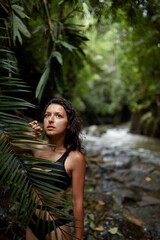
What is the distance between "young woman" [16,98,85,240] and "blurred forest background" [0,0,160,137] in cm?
30

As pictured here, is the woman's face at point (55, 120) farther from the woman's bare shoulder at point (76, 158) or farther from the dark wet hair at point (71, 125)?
the woman's bare shoulder at point (76, 158)

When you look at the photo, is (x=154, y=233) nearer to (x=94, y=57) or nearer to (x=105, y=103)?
(x=94, y=57)

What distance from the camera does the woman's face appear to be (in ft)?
3.74

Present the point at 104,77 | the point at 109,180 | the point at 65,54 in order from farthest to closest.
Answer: the point at 104,77 → the point at 109,180 → the point at 65,54

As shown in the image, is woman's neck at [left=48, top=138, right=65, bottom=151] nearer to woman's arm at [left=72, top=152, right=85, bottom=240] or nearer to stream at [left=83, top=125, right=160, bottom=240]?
woman's arm at [left=72, top=152, right=85, bottom=240]

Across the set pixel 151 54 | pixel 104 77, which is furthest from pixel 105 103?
pixel 151 54

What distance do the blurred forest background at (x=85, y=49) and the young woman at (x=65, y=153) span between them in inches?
11.7

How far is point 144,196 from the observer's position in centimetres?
286

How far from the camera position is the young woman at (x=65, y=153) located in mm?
1108

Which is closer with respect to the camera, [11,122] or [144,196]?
[11,122]

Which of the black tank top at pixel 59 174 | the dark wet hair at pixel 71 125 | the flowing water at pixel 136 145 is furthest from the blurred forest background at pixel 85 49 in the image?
the flowing water at pixel 136 145

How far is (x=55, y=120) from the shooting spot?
1156 mm

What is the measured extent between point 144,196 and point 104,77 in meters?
15.6

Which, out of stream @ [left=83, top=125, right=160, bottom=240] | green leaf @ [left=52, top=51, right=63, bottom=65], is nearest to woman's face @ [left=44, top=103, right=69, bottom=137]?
stream @ [left=83, top=125, right=160, bottom=240]
